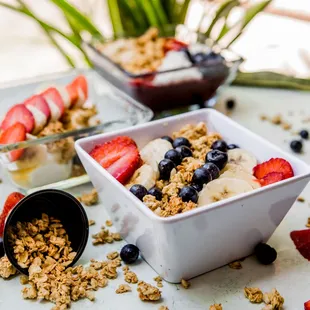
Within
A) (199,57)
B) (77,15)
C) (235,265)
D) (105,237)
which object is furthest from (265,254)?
(77,15)

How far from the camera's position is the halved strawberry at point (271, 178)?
799 millimetres

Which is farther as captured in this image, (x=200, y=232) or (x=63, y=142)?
(x=63, y=142)

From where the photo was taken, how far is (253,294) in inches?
29.4

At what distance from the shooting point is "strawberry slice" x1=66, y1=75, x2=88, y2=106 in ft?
3.61

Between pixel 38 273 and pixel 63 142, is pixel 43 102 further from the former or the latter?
Result: pixel 38 273

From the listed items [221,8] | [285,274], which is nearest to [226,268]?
[285,274]

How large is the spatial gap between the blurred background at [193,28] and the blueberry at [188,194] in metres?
0.73

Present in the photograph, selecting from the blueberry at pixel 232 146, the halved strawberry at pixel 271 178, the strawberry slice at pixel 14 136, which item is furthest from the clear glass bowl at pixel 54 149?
the halved strawberry at pixel 271 178

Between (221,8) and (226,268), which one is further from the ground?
(221,8)

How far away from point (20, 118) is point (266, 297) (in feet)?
1.81

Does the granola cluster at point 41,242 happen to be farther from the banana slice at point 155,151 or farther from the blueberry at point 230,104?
the blueberry at point 230,104

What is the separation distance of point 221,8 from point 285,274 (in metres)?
0.81

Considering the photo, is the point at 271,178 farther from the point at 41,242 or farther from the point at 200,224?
the point at 41,242

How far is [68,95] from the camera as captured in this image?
3.58ft
